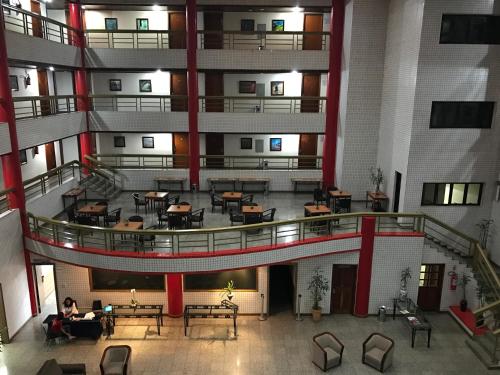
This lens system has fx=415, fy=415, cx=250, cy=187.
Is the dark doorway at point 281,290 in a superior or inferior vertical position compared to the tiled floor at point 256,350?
superior

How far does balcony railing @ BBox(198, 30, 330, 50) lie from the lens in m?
21.6

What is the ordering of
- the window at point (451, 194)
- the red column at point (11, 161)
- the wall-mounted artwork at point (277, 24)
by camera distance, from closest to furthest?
the red column at point (11, 161) < the window at point (451, 194) < the wall-mounted artwork at point (277, 24)

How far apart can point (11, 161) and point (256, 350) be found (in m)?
10.5

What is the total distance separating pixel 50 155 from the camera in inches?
862

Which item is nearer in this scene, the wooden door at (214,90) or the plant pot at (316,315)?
the plant pot at (316,315)

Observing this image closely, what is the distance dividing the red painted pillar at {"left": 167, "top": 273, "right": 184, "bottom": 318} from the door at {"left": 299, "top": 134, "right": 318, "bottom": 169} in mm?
10440

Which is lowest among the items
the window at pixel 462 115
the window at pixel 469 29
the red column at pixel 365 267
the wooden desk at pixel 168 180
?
the red column at pixel 365 267

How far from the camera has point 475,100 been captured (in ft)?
50.2

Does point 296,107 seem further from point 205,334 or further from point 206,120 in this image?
point 205,334

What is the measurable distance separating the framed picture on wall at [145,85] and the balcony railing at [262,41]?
3.44 m

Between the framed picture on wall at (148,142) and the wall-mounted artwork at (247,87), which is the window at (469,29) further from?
Result: the framed picture on wall at (148,142)

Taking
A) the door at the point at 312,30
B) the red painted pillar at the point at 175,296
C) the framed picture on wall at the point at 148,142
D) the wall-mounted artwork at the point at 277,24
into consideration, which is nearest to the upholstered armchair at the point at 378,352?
the red painted pillar at the point at 175,296

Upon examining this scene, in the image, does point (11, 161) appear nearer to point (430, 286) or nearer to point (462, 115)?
point (430, 286)

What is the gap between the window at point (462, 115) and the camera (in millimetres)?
15406
